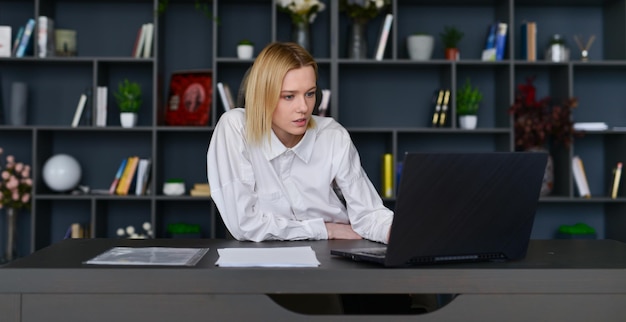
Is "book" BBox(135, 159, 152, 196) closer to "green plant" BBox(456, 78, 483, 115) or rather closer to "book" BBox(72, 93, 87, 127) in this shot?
"book" BBox(72, 93, 87, 127)

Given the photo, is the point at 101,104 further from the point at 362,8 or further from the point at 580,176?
the point at 580,176

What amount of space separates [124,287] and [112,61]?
9.33 feet

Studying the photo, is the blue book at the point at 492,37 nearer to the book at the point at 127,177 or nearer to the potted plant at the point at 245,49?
the potted plant at the point at 245,49

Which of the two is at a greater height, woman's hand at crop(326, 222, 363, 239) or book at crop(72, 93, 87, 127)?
book at crop(72, 93, 87, 127)

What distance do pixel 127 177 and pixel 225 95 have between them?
0.69m

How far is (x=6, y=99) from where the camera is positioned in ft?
13.5

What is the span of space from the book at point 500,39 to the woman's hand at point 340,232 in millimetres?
2272

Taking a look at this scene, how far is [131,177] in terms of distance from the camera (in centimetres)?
392

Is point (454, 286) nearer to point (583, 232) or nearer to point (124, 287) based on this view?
point (124, 287)

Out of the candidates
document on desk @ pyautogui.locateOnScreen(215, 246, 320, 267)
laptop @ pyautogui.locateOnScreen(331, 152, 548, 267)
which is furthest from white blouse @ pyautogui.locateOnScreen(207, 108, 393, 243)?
laptop @ pyautogui.locateOnScreen(331, 152, 548, 267)

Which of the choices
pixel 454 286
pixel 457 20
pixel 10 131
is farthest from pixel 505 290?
pixel 10 131

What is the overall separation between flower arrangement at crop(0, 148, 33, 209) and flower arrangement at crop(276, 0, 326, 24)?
1.61m

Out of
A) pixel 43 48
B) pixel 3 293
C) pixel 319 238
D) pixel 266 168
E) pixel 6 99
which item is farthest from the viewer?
pixel 6 99

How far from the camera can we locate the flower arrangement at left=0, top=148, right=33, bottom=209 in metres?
3.81
